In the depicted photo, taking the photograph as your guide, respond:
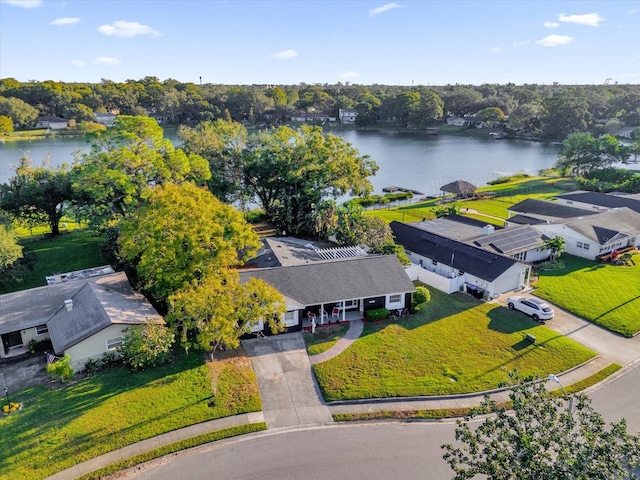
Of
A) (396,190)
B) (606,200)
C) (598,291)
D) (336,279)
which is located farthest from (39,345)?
(606,200)

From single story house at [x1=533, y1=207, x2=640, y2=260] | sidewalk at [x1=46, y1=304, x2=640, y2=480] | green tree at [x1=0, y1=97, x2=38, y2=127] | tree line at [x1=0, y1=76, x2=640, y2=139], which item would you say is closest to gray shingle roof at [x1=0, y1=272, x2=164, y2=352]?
sidewalk at [x1=46, y1=304, x2=640, y2=480]

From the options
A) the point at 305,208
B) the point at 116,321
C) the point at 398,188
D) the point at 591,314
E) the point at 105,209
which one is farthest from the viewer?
the point at 398,188

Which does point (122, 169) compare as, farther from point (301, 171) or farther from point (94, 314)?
point (94, 314)

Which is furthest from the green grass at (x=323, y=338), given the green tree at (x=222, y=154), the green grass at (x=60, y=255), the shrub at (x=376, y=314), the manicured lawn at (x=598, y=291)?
the green tree at (x=222, y=154)

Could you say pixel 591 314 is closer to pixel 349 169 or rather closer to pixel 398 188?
pixel 349 169

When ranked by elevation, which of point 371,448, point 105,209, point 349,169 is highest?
point 349,169

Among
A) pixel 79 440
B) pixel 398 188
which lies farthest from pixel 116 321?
pixel 398 188

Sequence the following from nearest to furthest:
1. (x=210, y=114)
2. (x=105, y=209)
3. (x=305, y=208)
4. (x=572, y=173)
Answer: (x=105, y=209)
(x=305, y=208)
(x=572, y=173)
(x=210, y=114)
